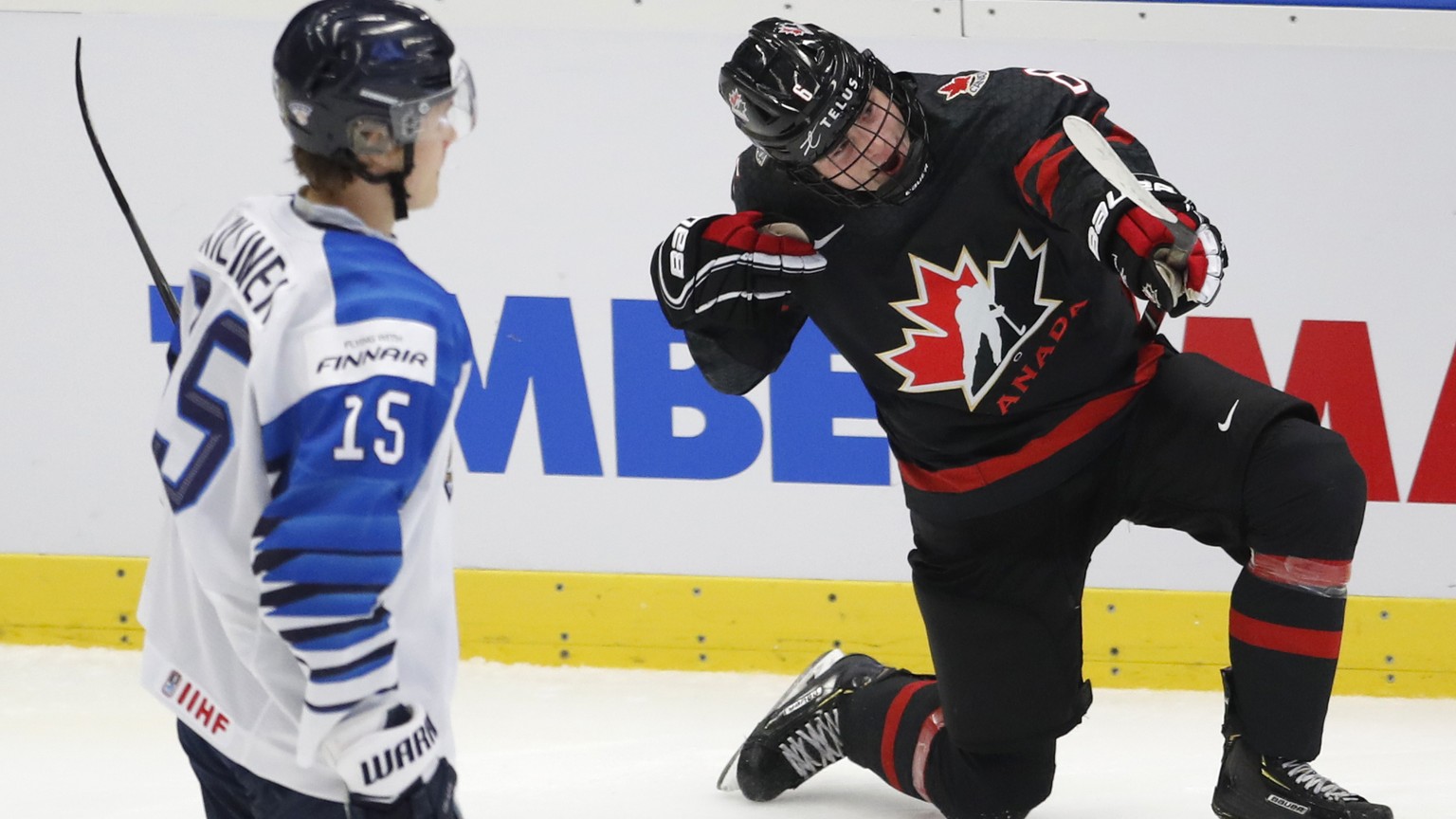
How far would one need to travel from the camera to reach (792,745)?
2.63 meters

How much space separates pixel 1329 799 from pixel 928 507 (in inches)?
26.9

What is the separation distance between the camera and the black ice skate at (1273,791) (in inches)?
78.8

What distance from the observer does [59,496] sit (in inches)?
136

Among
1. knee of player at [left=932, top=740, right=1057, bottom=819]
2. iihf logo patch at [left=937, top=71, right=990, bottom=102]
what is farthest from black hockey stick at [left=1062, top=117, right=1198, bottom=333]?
knee of player at [left=932, top=740, right=1057, bottom=819]

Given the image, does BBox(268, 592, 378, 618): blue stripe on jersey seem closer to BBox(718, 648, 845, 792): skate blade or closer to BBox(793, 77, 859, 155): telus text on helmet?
BBox(793, 77, 859, 155): telus text on helmet

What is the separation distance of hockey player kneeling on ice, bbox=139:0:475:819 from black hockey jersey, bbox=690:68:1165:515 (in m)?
0.84

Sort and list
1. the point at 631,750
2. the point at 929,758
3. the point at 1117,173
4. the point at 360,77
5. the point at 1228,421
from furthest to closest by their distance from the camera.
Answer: the point at 631,750, the point at 929,758, the point at 1228,421, the point at 1117,173, the point at 360,77

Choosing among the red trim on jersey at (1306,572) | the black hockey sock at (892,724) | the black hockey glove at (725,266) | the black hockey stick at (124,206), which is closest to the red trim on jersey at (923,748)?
the black hockey sock at (892,724)

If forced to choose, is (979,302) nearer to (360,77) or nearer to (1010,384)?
(1010,384)

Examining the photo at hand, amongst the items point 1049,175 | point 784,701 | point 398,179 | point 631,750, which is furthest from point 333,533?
point 631,750

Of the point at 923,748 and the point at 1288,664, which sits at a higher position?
the point at 1288,664

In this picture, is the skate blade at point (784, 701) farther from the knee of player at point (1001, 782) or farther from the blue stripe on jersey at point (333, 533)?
the blue stripe on jersey at point (333, 533)

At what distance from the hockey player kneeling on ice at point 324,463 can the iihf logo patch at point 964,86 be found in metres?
0.89

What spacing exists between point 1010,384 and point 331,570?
1.21 meters
